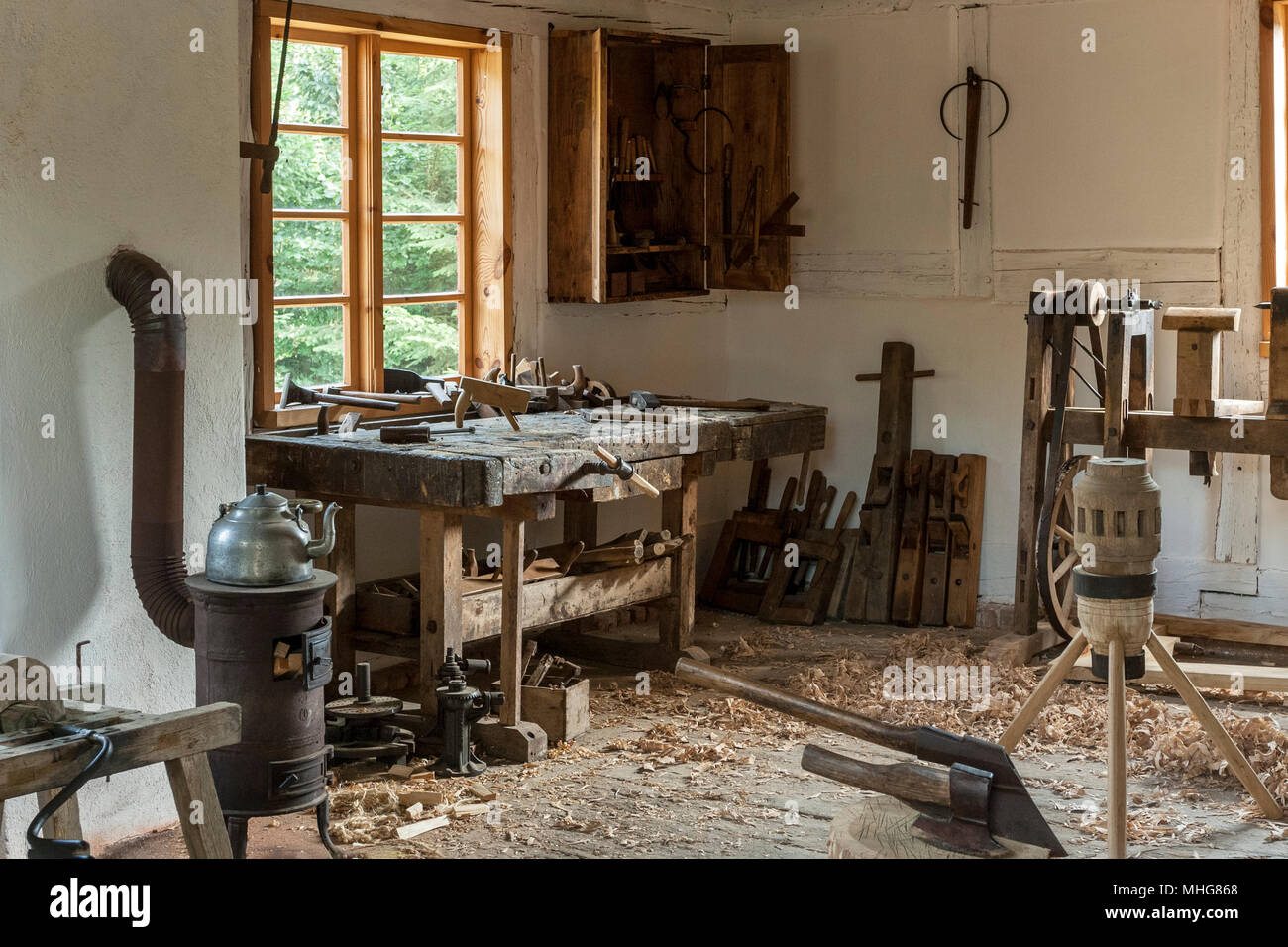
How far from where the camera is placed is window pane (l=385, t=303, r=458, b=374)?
21.9 ft

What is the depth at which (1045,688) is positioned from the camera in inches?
167

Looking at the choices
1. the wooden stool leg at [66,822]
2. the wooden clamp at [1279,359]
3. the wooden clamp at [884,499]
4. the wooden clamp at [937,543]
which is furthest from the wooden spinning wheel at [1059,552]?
the wooden stool leg at [66,822]

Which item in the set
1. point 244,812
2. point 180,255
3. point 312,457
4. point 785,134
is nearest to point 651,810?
point 244,812

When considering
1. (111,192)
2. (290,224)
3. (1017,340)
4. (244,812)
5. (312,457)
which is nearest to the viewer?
(244,812)

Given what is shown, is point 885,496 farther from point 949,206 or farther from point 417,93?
point 417,93

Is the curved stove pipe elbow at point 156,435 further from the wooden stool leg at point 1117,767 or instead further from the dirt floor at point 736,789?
the wooden stool leg at point 1117,767

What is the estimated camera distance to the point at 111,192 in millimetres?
4488

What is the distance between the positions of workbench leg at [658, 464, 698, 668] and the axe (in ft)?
11.8

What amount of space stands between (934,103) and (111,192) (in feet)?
15.7

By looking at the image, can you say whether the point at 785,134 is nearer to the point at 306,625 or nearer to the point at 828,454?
the point at 828,454

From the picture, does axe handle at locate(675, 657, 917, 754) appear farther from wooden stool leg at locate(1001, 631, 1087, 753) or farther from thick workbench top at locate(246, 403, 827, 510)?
thick workbench top at locate(246, 403, 827, 510)

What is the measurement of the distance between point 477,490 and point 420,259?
2008 mm

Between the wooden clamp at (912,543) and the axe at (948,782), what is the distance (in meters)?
4.81

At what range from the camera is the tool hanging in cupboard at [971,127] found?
7.71 metres
